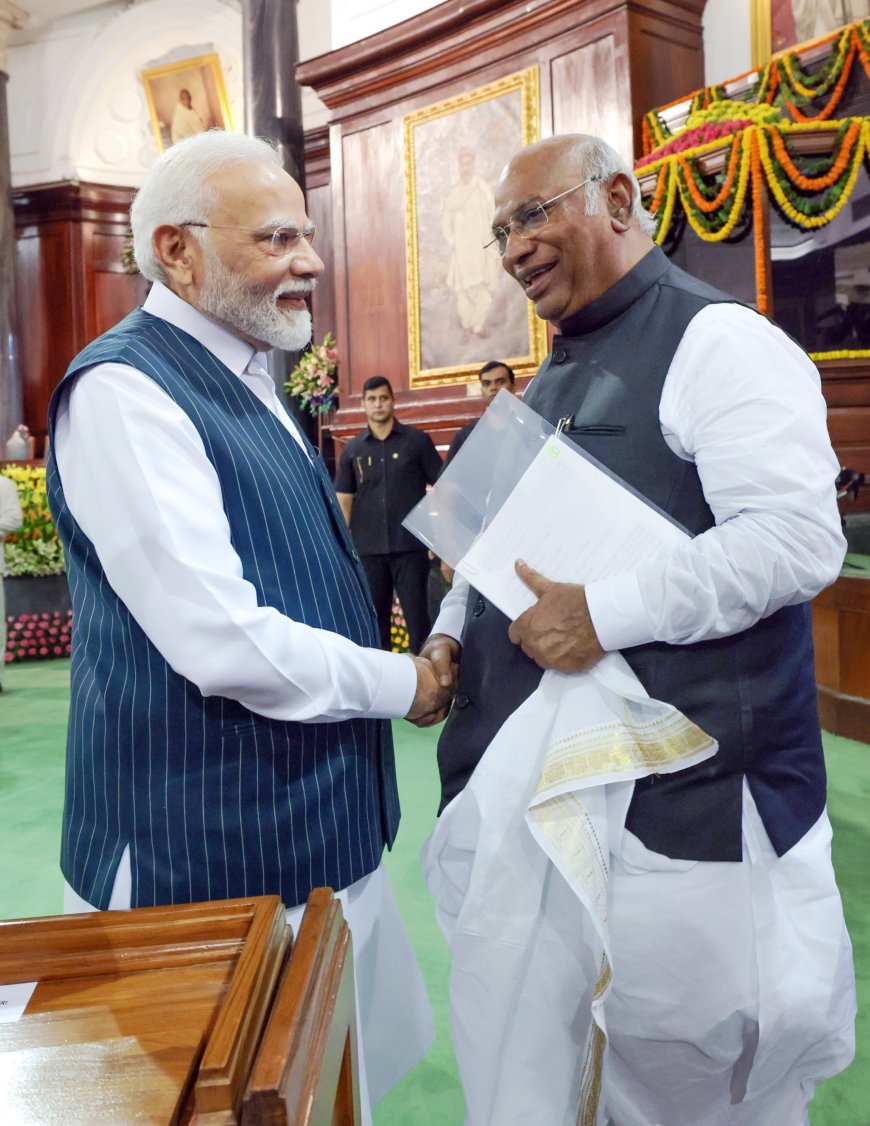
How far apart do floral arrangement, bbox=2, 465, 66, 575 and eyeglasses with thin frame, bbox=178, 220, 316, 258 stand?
20.8 feet

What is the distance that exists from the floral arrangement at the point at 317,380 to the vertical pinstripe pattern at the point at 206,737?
7.21 meters

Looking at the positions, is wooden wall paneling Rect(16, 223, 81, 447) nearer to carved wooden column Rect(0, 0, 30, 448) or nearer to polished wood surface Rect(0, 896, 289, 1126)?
carved wooden column Rect(0, 0, 30, 448)

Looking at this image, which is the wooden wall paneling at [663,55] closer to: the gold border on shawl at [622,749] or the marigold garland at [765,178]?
the marigold garland at [765,178]

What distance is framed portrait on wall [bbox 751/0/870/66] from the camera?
216 inches

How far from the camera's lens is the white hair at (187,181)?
146 cm

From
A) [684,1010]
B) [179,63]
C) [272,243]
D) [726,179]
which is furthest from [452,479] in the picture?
[179,63]

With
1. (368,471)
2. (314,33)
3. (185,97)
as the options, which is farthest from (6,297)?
(368,471)

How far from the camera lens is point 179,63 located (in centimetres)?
1171

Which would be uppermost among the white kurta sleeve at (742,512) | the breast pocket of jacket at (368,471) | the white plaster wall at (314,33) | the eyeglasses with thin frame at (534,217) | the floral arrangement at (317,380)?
the white plaster wall at (314,33)

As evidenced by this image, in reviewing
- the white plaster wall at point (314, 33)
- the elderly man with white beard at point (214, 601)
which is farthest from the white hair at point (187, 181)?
the white plaster wall at point (314, 33)

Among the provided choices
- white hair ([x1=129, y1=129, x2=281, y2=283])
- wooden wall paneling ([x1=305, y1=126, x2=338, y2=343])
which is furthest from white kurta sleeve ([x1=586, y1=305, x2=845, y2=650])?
wooden wall paneling ([x1=305, y1=126, x2=338, y2=343])

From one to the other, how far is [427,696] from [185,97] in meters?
12.0

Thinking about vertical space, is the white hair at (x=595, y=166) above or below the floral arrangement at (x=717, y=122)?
below

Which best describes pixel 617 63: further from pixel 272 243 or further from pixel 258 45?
pixel 272 243
